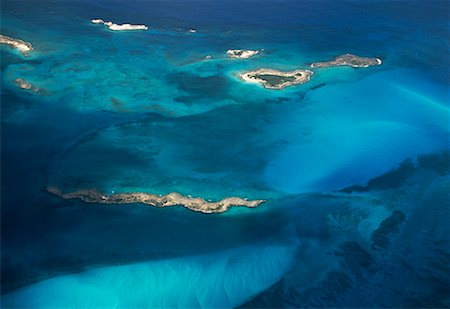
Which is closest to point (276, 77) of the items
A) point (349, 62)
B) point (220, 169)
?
point (349, 62)

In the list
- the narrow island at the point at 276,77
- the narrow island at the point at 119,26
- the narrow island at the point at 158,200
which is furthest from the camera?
the narrow island at the point at 119,26

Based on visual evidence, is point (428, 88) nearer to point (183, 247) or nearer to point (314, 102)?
point (314, 102)

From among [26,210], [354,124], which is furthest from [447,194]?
[26,210]

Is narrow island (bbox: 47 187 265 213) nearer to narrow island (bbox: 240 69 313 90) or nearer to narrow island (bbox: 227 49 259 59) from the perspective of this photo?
narrow island (bbox: 240 69 313 90)

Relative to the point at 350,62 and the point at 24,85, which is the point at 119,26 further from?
the point at 350,62

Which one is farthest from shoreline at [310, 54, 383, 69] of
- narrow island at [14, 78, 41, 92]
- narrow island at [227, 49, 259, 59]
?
narrow island at [14, 78, 41, 92]

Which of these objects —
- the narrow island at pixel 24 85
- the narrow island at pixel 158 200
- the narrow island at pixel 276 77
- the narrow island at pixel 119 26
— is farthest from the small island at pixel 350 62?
the narrow island at pixel 24 85

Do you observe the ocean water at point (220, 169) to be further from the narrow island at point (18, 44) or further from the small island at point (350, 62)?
the small island at point (350, 62)
